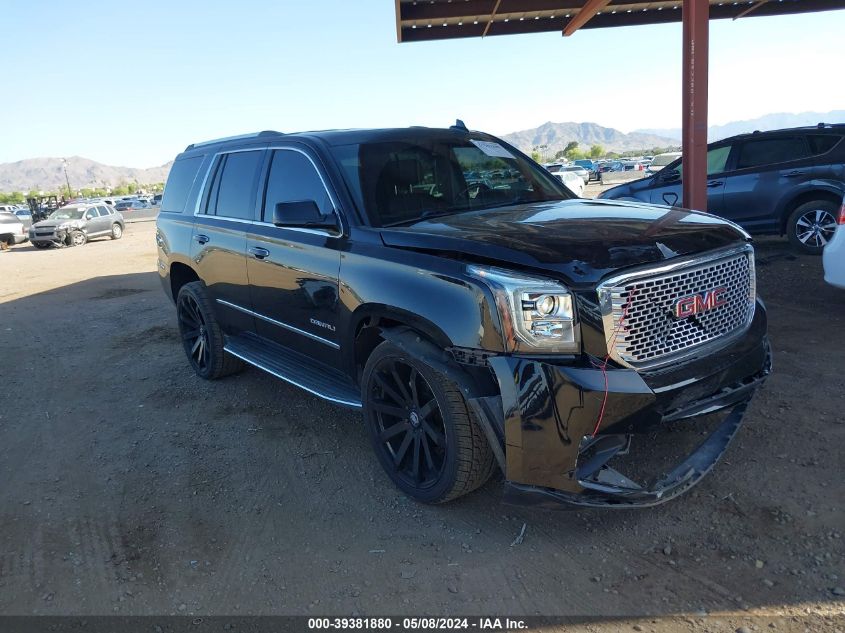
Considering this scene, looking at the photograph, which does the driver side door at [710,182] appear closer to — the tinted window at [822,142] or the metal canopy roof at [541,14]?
the tinted window at [822,142]

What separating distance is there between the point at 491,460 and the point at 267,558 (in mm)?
1192

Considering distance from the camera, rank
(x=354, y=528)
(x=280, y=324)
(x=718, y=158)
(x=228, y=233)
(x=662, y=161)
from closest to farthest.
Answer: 1. (x=354, y=528)
2. (x=280, y=324)
3. (x=228, y=233)
4. (x=718, y=158)
5. (x=662, y=161)

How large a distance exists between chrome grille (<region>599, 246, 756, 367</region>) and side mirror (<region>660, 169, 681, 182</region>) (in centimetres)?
714

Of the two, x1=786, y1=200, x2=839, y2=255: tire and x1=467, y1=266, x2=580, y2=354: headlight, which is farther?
x1=786, y1=200, x2=839, y2=255: tire

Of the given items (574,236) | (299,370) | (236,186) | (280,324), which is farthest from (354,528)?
(236,186)

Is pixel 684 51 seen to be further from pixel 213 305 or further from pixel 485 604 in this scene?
pixel 485 604

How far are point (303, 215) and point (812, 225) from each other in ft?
26.7

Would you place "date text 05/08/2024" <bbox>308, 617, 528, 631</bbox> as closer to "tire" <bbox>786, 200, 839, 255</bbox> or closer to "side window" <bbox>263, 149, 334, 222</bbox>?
"side window" <bbox>263, 149, 334, 222</bbox>

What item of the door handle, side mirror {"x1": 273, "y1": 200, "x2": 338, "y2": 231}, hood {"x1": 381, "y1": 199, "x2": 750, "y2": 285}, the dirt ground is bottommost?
the dirt ground

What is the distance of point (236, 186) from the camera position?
5.05 m

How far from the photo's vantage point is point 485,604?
8.93 ft

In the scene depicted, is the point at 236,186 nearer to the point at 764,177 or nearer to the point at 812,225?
the point at 764,177

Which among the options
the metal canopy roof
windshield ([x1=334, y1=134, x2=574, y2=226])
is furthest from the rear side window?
the metal canopy roof

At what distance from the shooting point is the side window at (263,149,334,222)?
4062 millimetres
